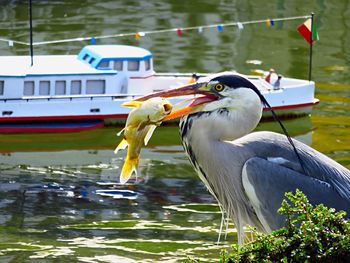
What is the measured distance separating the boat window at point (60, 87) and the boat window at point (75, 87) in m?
0.10

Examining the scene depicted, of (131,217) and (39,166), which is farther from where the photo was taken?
(39,166)

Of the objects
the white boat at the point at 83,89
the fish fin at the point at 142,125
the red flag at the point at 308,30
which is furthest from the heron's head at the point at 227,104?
the red flag at the point at 308,30

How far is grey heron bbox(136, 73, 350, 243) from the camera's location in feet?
20.1

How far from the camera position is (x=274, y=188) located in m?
6.34

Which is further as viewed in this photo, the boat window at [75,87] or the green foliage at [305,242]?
the boat window at [75,87]

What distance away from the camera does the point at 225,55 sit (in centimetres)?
1841

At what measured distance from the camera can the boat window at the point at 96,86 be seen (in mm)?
14664

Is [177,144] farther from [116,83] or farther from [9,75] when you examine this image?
[9,75]

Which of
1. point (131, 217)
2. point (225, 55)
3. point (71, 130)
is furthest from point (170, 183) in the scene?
point (225, 55)

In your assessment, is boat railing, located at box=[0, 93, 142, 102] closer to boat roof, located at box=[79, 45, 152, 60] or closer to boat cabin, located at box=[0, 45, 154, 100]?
boat cabin, located at box=[0, 45, 154, 100]

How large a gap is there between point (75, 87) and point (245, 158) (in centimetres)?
856

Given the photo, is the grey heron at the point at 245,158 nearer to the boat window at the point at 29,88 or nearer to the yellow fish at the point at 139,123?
the yellow fish at the point at 139,123

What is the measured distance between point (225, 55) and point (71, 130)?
483 centimetres

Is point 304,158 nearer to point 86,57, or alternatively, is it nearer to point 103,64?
point 103,64
